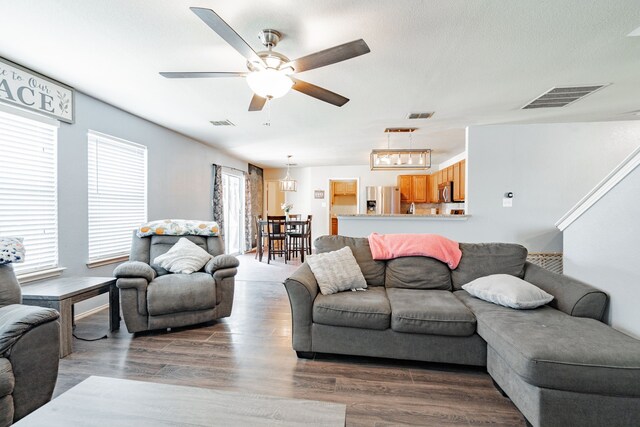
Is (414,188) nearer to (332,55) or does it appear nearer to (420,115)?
(420,115)

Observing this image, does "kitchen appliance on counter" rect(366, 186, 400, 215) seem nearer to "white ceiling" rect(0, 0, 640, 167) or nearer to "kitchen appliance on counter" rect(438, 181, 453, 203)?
"kitchen appliance on counter" rect(438, 181, 453, 203)

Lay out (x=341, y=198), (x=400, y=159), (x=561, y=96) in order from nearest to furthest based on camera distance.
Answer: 1. (x=561, y=96)
2. (x=400, y=159)
3. (x=341, y=198)

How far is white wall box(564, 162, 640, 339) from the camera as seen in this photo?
1.77 meters

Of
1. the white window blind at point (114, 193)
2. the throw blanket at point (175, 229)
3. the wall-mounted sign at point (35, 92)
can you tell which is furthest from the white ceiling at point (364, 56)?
the throw blanket at point (175, 229)

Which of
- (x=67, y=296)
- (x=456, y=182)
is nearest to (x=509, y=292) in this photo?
(x=67, y=296)

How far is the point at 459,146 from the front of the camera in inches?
217

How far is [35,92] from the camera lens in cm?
263

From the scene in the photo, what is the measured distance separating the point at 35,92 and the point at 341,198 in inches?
278

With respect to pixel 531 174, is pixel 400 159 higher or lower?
higher

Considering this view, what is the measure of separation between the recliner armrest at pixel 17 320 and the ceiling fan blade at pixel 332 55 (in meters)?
2.08

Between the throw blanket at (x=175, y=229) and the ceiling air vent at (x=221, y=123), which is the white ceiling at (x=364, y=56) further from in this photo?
the throw blanket at (x=175, y=229)

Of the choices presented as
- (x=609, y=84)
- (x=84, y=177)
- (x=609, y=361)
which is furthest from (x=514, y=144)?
(x=84, y=177)

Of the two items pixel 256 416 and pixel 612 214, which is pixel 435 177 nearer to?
pixel 612 214

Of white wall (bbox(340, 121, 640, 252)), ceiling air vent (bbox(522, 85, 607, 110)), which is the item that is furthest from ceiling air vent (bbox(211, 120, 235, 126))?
ceiling air vent (bbox(522, 85, 607, 110))
